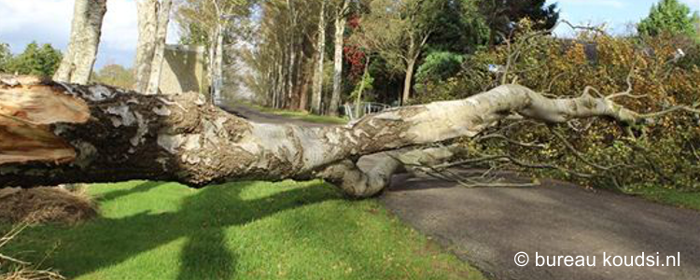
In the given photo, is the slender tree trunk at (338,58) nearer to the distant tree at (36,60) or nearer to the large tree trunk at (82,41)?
the distant tree at (36,60)

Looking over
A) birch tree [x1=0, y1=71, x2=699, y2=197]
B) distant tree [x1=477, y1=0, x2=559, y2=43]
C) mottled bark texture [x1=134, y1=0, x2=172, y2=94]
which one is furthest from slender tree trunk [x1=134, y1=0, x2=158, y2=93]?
distant tree [x1=477, y1=0, x2=559, y2=43]

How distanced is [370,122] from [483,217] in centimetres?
212

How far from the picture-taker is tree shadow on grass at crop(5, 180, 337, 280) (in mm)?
4770

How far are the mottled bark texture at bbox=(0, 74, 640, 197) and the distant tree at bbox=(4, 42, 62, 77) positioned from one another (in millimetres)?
36707

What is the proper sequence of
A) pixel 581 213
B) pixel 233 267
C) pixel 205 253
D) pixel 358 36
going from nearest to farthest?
pixel 233 267
pixel 205 253
pixel 581 213
pixel 358 36

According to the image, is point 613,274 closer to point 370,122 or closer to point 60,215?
point 370,122

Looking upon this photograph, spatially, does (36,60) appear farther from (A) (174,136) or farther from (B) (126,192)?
(A) (174,136)

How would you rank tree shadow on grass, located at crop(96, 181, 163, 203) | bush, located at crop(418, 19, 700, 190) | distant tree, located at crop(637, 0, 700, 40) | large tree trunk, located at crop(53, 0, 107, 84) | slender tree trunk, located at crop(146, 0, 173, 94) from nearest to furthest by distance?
large tree trunk, located at crop(53, 0, 107, 84) < tree shadow on grass, located at crop(96, 181, 163, 203) < bush, located at crop(418, 19, 700, 190) < slender tree trunk, located at crop(146, 0, 173, 94) < distant tree, located at crop(637, 0, 700, 40)

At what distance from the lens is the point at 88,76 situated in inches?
306

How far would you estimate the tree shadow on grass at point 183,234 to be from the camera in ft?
15.6

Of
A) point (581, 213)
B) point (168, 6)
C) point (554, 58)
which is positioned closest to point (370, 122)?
point (581, 213)

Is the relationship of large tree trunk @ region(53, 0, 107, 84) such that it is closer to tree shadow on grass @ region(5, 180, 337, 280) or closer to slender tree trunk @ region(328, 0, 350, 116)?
tree shadow on grass @ region(5, 180, 337, 280)

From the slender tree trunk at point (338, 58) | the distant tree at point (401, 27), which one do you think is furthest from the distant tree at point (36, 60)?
the distant tree at point (401, 27)

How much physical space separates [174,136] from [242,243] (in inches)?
75.7
